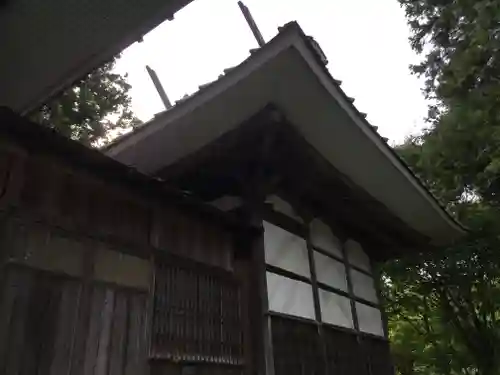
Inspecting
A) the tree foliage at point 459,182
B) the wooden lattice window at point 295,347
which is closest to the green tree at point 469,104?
the tree foliage at point 459,182

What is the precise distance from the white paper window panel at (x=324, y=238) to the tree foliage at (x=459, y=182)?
122 inches

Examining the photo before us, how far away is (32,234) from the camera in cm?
310

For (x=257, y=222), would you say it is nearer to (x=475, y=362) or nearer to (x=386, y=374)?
(x=386, y=374)

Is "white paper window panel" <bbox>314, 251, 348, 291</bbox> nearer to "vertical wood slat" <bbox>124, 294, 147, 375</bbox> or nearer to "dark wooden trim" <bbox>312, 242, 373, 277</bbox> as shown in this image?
"dark wooden trim" <bbox>312, 242, 373, 277</bbox>

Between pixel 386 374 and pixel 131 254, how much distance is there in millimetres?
5167

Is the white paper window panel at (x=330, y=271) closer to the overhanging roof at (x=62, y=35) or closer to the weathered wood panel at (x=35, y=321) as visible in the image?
the weathered wood panel at (x=35, y=321)

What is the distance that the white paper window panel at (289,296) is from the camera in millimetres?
4988

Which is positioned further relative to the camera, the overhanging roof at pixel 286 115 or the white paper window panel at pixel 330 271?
the white paper window panel at pixel 330 271

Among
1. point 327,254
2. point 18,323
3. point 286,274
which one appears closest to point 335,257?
point 327,254

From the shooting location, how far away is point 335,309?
20.6 feet

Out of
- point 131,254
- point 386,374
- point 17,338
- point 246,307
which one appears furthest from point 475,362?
point 17,338

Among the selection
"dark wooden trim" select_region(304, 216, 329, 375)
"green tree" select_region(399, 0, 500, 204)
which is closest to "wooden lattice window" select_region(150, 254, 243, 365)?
"dark wooden trim" select_region(304, 216, 329, 375)

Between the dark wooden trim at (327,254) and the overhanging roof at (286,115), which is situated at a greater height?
the overhanging roof at (286,115)

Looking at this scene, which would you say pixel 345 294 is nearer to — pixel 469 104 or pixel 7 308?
pixel 469 104
